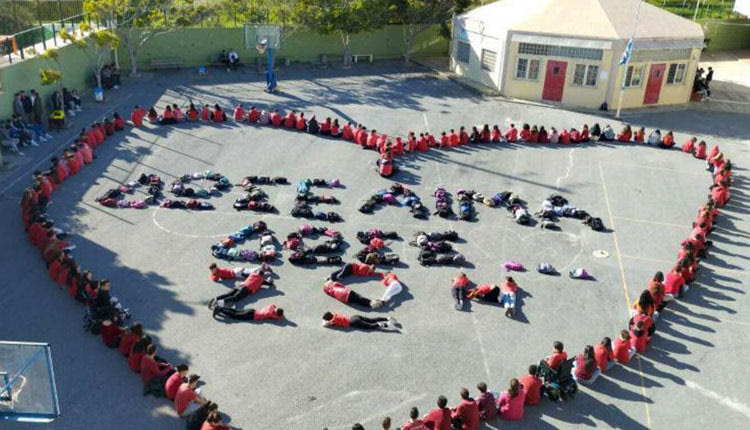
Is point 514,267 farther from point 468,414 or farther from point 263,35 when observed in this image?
point 263,35

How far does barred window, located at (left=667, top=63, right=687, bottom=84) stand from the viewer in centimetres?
3384

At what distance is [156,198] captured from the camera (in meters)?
21.2

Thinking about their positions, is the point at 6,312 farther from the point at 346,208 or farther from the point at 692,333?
the point at 692,333

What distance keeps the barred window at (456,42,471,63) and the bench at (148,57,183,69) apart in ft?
52.8

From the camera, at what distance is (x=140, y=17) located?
35.5 meters

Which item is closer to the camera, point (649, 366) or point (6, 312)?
point (649, 366)

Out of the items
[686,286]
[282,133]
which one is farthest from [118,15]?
[686,286]

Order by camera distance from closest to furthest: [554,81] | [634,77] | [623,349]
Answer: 1. [623,349]
2. [634,77]
3. [554,81]

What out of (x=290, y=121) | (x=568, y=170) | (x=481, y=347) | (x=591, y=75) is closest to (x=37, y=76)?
(x=290, y=121)

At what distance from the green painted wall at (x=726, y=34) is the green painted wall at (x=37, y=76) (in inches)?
1580

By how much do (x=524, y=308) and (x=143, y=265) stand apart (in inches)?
387

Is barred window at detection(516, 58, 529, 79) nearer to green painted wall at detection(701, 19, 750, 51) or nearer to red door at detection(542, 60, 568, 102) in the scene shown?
red door at detection(542, 60, 568, 102)

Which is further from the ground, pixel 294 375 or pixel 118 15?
pixel 118 15

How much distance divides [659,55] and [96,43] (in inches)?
1067
